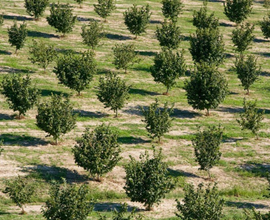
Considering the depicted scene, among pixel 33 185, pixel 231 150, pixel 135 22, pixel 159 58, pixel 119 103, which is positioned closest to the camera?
pixel 33 185

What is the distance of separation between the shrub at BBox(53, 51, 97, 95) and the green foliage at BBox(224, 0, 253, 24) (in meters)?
38.1

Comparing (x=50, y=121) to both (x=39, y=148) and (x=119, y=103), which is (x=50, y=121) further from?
(x=119, y=103)

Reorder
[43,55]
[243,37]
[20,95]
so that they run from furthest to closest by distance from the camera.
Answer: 1. [243,37]
2. [43,55]
3. [20,95]

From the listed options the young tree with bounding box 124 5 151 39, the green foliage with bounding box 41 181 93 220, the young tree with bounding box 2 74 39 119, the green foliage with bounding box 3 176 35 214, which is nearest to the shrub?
the young tree with bounding box 2 74 39 119

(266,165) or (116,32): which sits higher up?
(116,32)

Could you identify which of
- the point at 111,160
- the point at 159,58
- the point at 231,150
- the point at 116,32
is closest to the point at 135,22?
the point at 116,32

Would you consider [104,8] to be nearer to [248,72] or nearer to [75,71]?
[75,71]

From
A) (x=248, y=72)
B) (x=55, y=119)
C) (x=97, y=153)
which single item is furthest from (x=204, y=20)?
(x=97, y=153)

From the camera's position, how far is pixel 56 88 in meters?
55.8

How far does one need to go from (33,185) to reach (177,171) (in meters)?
11.9

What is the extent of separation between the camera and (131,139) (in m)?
45.9

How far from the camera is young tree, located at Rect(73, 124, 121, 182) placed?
37.0m

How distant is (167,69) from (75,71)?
34.9ft

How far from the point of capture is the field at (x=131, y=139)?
121ft
